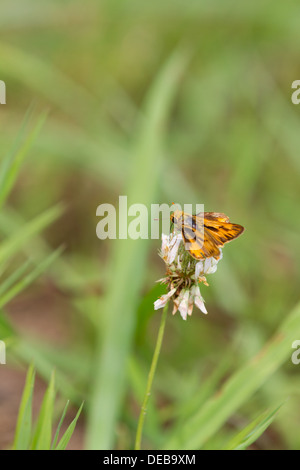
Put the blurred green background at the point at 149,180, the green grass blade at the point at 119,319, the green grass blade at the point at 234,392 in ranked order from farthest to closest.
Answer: the blurred green background at the point at 149,180 → the green grass blade at the point at 119,319 → the green grass blade at the point at 234,392

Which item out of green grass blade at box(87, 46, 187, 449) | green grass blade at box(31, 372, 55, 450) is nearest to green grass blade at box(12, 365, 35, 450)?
green grass blade at box(31, 372, 55, 450)

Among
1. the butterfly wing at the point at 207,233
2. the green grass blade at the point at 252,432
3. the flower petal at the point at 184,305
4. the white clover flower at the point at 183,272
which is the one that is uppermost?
the butterfly wing at the point at 207,233

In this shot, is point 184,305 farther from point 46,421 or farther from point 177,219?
point 46,421

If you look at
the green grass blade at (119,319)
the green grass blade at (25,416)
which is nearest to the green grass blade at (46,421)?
the green grass blade at (25,416)

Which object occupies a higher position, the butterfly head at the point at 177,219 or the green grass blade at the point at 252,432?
the butterfly head at the point at 177,219

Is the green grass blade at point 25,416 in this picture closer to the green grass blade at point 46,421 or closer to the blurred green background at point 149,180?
the green grass blade at point 46,421

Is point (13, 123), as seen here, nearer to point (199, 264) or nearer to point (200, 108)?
point (200, 108)
